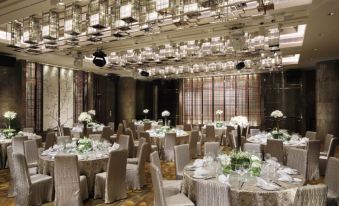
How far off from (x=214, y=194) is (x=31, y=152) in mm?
4725

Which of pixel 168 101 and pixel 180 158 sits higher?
pixel 168 101

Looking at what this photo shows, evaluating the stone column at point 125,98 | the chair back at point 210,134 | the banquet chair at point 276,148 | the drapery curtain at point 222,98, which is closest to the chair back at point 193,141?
the chair back at point 210,134

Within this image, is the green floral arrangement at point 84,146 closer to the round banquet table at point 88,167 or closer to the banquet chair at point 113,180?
the round banquet table at point 88,167

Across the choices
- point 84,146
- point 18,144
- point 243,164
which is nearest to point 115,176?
point 84,146

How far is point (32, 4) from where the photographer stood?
4.95m

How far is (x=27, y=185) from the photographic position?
4.35 metres

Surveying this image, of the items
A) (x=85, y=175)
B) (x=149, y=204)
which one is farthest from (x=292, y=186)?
(x=85, y=175)

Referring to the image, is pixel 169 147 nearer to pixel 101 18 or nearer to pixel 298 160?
pixel 298 160

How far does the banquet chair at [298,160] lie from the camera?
442cm

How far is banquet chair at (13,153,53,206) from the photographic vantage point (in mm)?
4293

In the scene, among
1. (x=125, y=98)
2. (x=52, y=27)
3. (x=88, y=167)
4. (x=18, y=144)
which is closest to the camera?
(x=88, y=167)

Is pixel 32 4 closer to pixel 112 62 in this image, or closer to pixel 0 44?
pixel 0 44

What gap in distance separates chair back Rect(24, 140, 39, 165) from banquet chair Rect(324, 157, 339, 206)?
5345 mm

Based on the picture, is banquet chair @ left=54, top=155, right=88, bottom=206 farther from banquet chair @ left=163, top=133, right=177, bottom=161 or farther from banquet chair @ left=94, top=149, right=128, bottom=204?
banquet chair @ left=163, top=133, right=177, bottom=161
